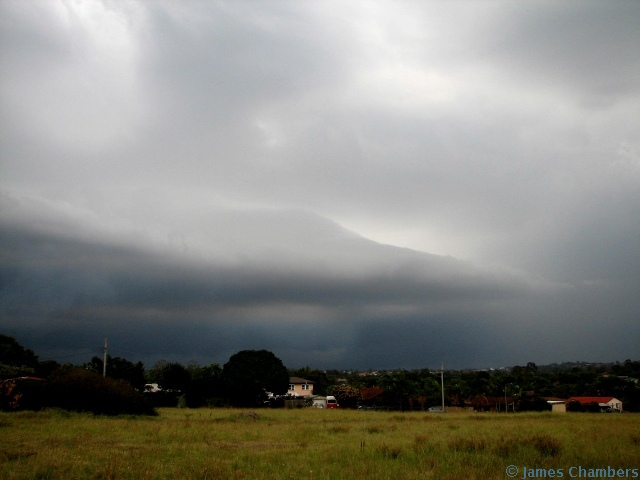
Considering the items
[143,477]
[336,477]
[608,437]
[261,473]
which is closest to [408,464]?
[336,477]

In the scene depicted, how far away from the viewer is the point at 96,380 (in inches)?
1517

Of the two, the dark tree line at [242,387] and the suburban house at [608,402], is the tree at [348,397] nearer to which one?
the dark tree line at [242,387]

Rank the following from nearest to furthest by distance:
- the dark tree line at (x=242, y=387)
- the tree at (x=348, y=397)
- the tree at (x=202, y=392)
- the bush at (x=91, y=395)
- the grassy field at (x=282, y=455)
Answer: the grassy field at (x=282, y=455) < the bush at (x=91, y=395) < the dark tree line at (x=242, y=387) < the tree at (x=202, y=392) < the tree at (x=348, y=397)

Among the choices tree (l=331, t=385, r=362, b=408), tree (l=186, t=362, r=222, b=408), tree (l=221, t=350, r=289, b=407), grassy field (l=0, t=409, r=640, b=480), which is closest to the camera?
grassy field (l=0, t=409, r=640, b=480)

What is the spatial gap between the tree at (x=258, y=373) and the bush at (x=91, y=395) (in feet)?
88.6

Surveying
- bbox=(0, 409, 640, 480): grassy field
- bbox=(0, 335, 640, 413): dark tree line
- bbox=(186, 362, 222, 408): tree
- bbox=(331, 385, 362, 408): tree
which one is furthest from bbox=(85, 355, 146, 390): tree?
bbox=(0, 409, 640, 480): grassy field

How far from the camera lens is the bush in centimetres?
3688

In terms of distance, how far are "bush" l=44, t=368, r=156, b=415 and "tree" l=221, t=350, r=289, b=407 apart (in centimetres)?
2702

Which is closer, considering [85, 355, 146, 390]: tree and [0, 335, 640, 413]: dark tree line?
[0, 335, 640, 413]: dark tree line

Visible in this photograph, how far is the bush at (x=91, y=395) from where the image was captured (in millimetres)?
36875

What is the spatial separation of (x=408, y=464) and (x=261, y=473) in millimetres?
4457

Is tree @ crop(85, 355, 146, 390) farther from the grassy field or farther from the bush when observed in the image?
the grassy field

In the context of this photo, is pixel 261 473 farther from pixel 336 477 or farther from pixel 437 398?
pixel 437 398

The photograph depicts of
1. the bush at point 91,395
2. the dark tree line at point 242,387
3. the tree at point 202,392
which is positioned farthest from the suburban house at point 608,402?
the bush at point 91,395
